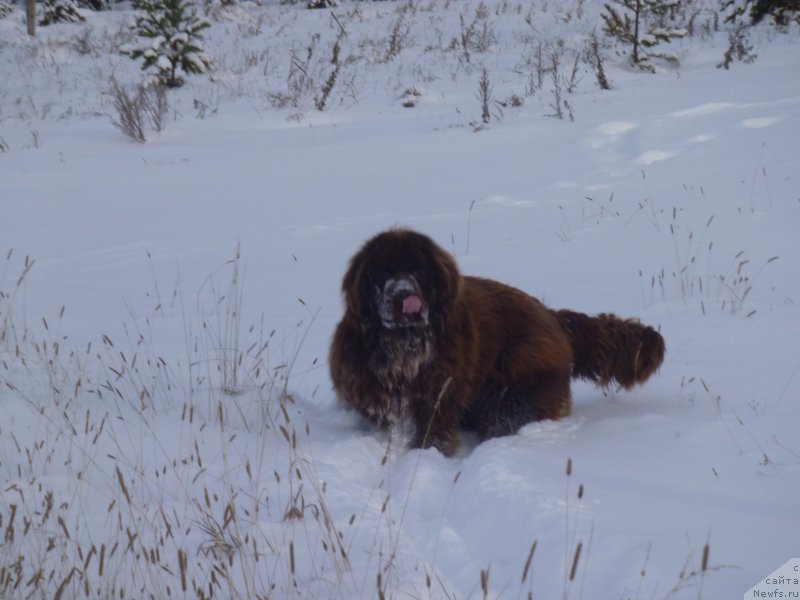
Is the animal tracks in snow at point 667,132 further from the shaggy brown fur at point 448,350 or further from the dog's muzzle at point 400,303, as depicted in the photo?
the dog's muzzle at point 400,303

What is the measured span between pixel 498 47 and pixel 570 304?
12154mm

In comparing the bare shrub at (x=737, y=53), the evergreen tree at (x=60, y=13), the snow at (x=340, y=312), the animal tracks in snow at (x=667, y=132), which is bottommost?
the snow at (x=340, y=312)

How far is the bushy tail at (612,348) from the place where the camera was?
13.9 ft

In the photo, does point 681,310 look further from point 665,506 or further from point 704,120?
point 704,120

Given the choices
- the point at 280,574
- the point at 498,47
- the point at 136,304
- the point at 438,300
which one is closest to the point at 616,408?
the point at 438,300

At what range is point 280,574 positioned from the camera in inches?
105

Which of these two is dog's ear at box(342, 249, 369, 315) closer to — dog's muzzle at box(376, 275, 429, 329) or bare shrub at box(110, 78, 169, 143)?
dog's muzzle at box(376, 275, 429, 329)

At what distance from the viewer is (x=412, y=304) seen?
3846mm

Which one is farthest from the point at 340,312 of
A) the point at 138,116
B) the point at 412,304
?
the point at 138,116

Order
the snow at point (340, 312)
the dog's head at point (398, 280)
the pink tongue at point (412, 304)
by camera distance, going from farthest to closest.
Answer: the dog's head at point (398, 280)
the pink tongue at point (412, 304)
the snow at point (340, 312)

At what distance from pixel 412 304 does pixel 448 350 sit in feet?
1.30

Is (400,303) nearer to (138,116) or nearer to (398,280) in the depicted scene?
(398,280)

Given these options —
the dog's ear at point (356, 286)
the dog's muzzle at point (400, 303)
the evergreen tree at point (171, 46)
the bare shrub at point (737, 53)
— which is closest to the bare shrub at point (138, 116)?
the evergreen tree at point (171, 46)

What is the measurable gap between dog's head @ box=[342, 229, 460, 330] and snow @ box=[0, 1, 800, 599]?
596 mm
